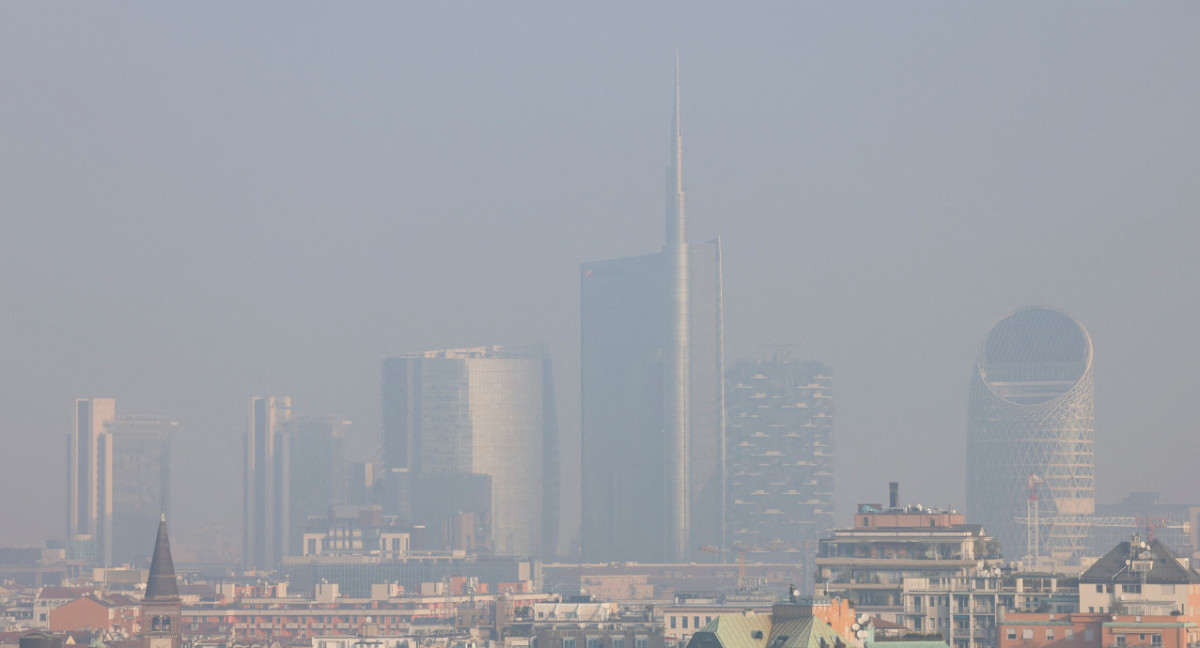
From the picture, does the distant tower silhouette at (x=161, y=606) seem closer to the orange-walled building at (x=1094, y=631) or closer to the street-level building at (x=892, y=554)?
the street-level building at (x=892, y=554)

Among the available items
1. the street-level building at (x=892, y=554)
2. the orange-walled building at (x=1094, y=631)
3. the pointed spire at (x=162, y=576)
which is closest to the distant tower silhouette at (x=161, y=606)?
the pointed spire at (x=162, y=576)

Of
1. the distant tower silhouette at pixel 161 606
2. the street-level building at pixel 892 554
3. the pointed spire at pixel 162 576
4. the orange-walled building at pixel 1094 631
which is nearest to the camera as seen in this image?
the orange-walled building at pixel 1094 631

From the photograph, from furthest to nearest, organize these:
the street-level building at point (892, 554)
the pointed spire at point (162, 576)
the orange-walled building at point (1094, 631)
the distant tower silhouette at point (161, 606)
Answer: the pointed spire at point (162, 576) < the distant tower silhouette at point (161, 606) < the street-level building at point (892, 554) < the orange-walled building at point (1094, 631)

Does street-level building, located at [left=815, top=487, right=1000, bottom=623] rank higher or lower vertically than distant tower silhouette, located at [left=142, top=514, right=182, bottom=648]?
higher

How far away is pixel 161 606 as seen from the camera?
193m

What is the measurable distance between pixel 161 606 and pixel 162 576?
2.05 metres

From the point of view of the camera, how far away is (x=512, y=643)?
549 feet

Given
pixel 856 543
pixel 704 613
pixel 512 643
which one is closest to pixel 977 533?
pixel 856 543

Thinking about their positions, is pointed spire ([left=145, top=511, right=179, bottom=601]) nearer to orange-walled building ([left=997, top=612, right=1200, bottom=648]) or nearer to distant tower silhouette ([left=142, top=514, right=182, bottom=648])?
distant tower silhouette ([left=142, top=514, right=182, bottom=648])

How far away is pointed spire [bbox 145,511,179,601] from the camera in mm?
193125

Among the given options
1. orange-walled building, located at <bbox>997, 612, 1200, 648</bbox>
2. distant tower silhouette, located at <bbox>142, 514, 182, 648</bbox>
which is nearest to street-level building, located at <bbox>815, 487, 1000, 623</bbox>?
orange-walled building, located at <bbox>997, 612, 1200, 648</bbox>

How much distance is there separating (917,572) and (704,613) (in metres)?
22.5

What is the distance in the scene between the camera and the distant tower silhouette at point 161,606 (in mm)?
192500

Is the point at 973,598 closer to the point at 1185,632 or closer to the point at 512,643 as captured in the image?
the point at 1185,632
